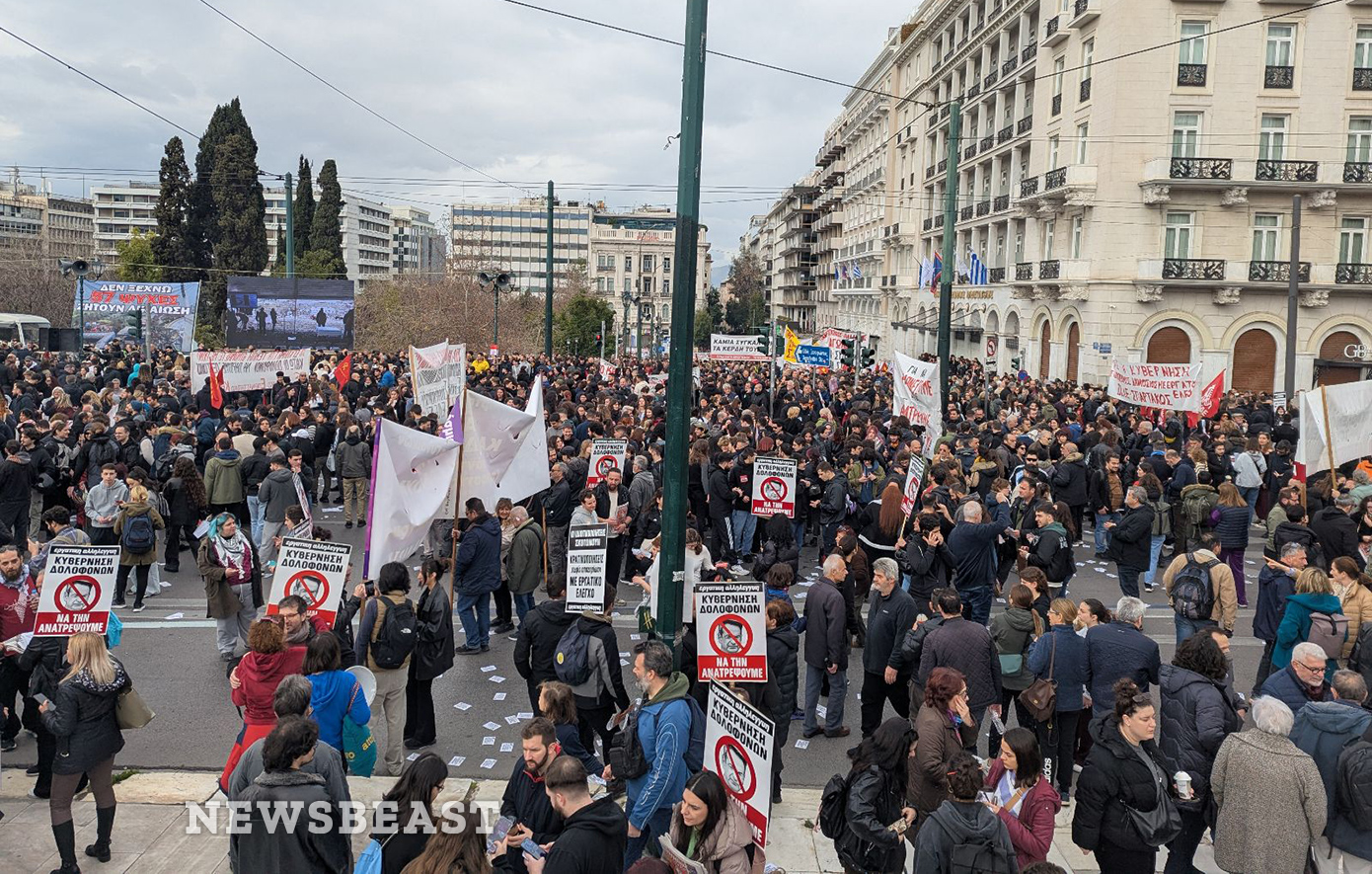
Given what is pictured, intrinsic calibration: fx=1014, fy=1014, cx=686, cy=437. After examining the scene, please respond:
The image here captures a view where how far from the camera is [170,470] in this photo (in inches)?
529

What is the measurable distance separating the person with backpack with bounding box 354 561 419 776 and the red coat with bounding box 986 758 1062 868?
13.8 feet

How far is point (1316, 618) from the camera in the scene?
24.6 feet

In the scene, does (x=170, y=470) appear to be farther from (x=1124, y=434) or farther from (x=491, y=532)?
(x=1124, y=434)

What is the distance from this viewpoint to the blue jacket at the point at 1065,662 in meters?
6.87

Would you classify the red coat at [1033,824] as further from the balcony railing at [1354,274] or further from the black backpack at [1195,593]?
the balcony railing at [1354,274]

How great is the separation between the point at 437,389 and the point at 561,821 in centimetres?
1058

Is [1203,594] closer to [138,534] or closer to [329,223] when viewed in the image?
[138,534]

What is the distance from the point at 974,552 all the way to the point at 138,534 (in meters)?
8.80

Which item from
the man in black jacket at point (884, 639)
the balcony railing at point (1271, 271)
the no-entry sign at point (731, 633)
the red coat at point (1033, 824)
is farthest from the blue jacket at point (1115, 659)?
the balcony railing at point (1271, 271)

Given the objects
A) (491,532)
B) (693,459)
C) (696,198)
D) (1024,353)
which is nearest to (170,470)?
(491,532)

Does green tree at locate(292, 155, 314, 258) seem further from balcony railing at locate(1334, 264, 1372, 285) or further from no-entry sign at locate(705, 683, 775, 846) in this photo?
no-entry sign at locate(705, 683, 775, 846)

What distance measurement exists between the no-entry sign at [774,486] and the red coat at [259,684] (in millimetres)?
7042

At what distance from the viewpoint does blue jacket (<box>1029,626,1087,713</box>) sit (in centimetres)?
687

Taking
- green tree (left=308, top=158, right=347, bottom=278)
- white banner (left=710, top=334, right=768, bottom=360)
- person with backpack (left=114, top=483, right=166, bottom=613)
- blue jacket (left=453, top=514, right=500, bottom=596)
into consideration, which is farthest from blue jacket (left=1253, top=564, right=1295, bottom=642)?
green tree (left=308, top=158, right=347, bottom=278)
